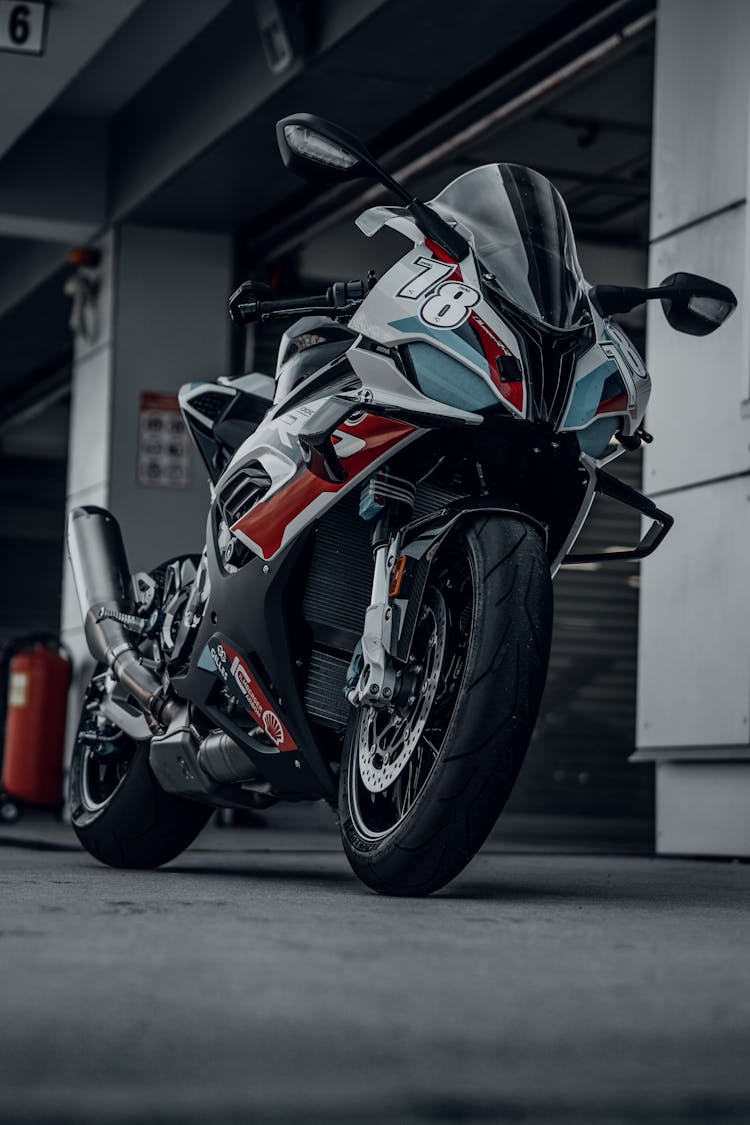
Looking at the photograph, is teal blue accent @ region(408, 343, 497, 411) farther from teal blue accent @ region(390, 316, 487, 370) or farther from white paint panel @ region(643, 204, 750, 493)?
white paint panel @ region(643, 204, 750, 493)

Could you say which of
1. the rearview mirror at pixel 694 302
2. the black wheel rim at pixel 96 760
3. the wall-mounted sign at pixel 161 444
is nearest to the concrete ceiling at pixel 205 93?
the wall-mounted sign at pixel 161 444

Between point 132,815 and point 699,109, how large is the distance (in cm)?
303

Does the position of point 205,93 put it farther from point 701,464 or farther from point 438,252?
point 438,252

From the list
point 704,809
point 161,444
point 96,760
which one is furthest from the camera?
point 161,444

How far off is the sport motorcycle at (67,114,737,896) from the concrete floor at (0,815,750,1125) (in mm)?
304

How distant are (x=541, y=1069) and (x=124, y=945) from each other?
3.05 ft

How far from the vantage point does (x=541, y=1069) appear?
161 centimetres

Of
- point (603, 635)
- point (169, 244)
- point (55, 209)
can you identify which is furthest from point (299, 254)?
point (603, 635)

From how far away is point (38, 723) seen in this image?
1066cm

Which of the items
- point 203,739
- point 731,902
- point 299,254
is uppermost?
point 299,254

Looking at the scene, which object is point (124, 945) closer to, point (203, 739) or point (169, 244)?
point (203, 739)

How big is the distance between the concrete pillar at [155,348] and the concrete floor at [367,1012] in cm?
719

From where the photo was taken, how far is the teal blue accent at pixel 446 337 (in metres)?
3.30

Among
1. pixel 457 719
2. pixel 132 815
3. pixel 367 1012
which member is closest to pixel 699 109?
pixel 132 815
